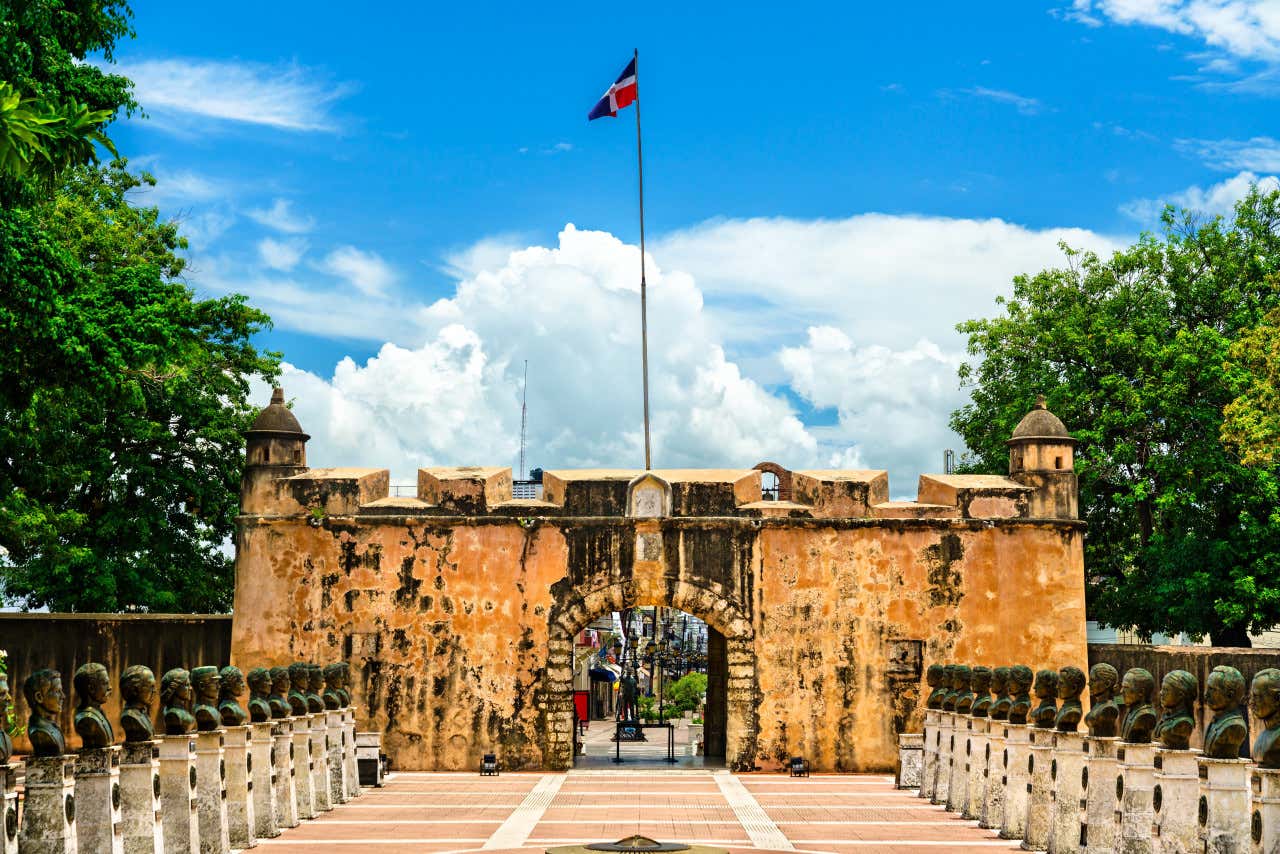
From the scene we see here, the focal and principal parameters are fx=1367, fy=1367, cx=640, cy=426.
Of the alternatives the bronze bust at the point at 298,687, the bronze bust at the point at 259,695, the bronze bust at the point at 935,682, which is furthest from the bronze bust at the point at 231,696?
the bronze bust at the point at 935,682

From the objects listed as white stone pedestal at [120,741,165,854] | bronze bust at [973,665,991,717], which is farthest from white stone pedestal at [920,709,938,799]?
white stone pedestal at [120,741,165,854]

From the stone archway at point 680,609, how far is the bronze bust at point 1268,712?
11.6m

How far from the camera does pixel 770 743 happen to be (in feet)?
65.8

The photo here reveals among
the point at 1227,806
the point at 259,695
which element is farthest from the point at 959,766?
the point at 259,695

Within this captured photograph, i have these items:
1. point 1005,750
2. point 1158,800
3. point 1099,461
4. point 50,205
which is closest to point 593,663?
point 1099,461

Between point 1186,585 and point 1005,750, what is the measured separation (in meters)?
11.3

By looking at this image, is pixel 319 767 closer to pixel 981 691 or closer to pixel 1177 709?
pixel 981 691

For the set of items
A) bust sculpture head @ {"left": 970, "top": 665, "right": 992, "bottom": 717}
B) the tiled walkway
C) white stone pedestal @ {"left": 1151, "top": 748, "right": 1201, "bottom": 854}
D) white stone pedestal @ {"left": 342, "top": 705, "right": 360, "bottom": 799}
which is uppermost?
bust sculpture head @ {"left": 970, "top": 665, "right": 992, "bottom": 717}

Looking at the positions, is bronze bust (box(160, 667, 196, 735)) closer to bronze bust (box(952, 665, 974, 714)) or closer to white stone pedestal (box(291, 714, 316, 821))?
white stone pedestal (box(291, 714, 316, 821))

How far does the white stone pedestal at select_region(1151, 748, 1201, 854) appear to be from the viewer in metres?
9.77

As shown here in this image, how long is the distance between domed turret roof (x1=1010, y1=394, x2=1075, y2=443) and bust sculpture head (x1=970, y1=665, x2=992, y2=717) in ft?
19.2

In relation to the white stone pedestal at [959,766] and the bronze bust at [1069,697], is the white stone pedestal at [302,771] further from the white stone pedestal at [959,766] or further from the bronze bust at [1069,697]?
the bronze bust at [1069,697]

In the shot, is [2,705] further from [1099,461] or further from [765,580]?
[1099,461]

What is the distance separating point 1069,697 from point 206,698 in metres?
7.77
